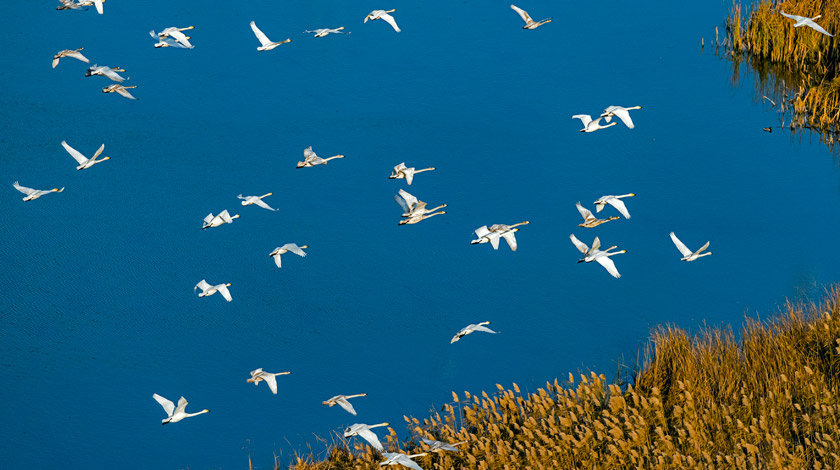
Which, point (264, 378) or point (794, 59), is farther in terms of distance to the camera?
point (794, 59)

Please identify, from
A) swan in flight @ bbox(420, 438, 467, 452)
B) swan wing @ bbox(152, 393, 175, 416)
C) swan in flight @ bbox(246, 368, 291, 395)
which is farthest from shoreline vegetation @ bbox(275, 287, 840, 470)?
swan wing @ bbox(152, 393, 175, 416)

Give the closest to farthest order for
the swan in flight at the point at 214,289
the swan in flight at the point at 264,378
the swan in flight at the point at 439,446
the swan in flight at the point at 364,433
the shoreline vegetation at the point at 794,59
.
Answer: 1. the swan in flight at the point at 439,446
2. the swan in flight at the point at 364,433
3. the swan in flight at the point at 264,378
4. the swan in flight at the point at 214,289
5. the shoreline vegetation at the point at 794,59

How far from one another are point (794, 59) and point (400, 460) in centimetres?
1132

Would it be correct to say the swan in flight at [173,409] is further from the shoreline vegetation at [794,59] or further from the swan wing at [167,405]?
the shoreline vegetation at [794,59]

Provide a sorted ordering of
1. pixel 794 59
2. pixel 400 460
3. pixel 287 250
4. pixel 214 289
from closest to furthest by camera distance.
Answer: pixel 400 460 < pixel 214 289 < pixel 287 250 < pixel 794 59

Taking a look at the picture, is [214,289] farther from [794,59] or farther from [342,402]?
[794,59]

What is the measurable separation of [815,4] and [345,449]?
11486mm

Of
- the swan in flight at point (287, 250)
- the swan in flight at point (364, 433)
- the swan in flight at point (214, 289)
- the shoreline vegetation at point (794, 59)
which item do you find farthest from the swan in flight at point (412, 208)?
the shoreline vegetation at point (794, 59)

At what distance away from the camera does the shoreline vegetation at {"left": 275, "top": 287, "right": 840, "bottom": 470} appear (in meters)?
10.6

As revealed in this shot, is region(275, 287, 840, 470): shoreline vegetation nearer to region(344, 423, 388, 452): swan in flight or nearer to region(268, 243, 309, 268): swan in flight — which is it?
region(344, 423, 388, 452): swan in flight

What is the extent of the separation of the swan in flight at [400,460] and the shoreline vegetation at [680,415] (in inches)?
16.1

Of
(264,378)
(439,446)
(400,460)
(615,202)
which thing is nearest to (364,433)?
(400,460)

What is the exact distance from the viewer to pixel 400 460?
1067 cm

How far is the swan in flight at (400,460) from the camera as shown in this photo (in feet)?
34.5
